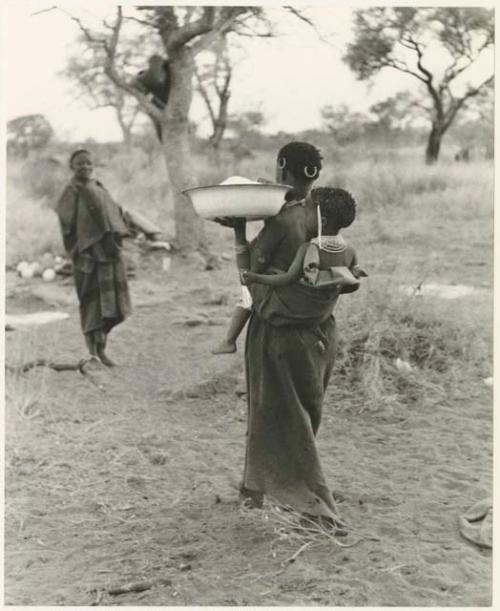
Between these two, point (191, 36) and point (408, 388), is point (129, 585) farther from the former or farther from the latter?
point (191, 36)

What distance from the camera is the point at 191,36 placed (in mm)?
8703

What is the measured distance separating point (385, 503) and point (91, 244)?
121 inches

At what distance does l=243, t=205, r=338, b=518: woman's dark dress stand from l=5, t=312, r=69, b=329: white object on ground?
4.37m

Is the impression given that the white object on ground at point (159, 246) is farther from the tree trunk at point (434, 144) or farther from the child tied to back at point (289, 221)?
the child tied to back at point (289, 221)

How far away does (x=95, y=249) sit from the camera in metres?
5.80

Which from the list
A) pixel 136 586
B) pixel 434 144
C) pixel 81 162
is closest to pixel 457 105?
pixel 434 144

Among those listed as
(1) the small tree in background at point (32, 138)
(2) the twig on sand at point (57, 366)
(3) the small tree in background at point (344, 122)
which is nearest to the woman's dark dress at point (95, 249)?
(2) the twig on sand at point (57, 366)

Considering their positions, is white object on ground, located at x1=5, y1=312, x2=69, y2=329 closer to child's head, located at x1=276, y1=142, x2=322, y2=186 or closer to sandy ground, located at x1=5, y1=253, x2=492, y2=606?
sandy ground, located at x1=5, y1=253, x2=492, y2=606

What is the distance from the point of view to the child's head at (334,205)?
9.53ft

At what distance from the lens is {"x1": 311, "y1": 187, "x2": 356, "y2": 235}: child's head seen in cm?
290

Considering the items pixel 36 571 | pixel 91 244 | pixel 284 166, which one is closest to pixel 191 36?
pixel 91 244

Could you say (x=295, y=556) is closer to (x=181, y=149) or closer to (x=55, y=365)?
(x=55, y=365)

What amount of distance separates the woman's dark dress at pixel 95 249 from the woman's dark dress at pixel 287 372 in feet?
9.35

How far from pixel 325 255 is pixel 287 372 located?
1.56 ft
